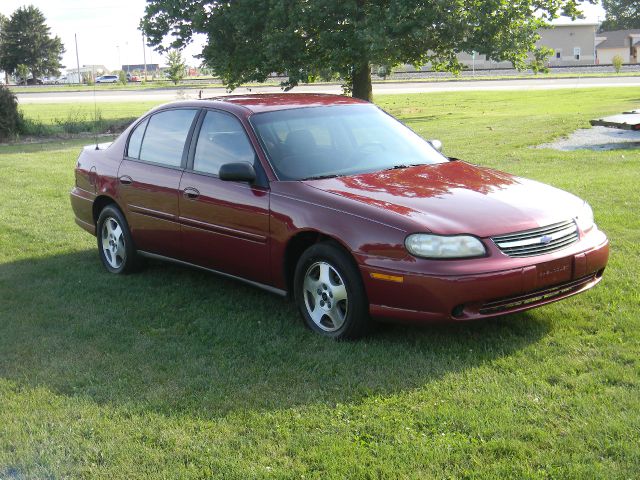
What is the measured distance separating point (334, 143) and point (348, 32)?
16141 mm

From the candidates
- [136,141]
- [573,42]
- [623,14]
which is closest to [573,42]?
[573,42]

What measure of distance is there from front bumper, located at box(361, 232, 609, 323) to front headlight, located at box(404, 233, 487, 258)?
0.45 feet

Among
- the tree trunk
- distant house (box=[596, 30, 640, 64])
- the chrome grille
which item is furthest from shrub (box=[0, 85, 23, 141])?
distant house (box=[596, 30, 640, 64])

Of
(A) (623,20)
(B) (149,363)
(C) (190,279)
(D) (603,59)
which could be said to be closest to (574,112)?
(C) (190,279)

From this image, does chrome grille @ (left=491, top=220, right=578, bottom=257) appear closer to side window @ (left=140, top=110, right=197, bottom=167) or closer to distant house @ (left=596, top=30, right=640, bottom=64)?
side window @ (left=140, top=110, right=197, bottom=167)

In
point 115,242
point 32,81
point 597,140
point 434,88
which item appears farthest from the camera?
point 32,81

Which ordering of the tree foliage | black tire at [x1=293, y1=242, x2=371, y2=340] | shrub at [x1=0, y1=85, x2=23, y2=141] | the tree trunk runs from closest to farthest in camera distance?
black tire at [x1=293, y1=242, x2=371, y2=340]
the tree foliage
shrub at [x1=0, y1=85, x2=23, y2=141]
the tree trunk

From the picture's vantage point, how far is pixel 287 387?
4582 mm

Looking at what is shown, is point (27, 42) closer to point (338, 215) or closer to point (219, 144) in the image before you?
point (219, 144)

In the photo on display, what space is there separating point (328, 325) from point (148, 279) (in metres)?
2.40

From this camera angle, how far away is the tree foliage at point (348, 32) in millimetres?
20967

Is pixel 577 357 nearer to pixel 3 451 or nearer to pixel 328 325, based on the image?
pixel 328 325

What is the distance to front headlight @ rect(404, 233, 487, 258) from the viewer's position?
191 inches

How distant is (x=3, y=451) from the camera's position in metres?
3.94
